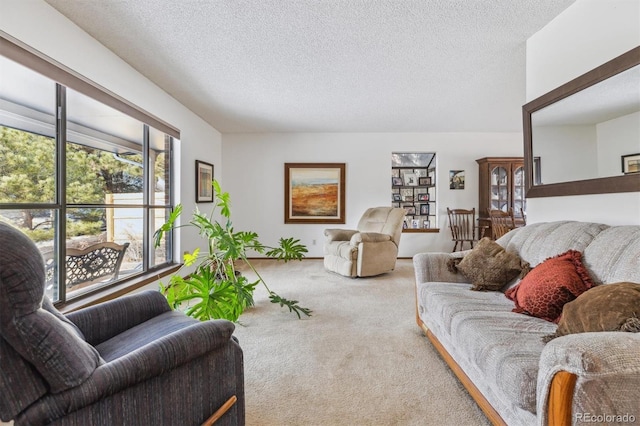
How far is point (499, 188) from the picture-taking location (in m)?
5.20

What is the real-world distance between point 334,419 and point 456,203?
5015 mm

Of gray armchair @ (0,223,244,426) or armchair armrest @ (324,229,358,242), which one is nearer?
gray armchair @ (0,223,244,426)

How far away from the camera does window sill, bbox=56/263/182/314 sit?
225 centimetres

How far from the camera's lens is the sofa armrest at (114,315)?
1.28 meters

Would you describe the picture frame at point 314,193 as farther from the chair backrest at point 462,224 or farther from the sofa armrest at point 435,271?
the sofa armrest at point 435,271

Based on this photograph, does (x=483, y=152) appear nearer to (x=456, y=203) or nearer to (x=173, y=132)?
(x=456, y=203)

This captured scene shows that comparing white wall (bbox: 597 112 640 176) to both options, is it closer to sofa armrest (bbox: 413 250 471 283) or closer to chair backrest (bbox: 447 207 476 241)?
sofa armrest (bbox: 413 250 471 283)

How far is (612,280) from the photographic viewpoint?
135 cm

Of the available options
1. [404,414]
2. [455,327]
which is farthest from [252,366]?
[455,327]

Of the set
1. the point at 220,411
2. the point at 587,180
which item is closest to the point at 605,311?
the point at 587,180

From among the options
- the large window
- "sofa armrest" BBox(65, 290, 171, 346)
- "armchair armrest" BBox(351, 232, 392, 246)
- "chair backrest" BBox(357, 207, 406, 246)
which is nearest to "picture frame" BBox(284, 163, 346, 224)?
"chair backrest" BBox(357, 207, 406, 246)

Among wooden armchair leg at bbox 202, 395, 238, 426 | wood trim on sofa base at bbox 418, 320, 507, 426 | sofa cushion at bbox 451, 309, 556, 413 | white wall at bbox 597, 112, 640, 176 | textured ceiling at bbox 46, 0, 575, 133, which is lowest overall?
wood trim on sofa base at bbox 418, 320, 507, 426

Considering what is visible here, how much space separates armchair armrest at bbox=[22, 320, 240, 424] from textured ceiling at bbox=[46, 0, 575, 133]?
208 cm

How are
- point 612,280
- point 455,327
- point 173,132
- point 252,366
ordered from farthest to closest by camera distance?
point 173,132
point 252,366
point 455,327
point 612,280
